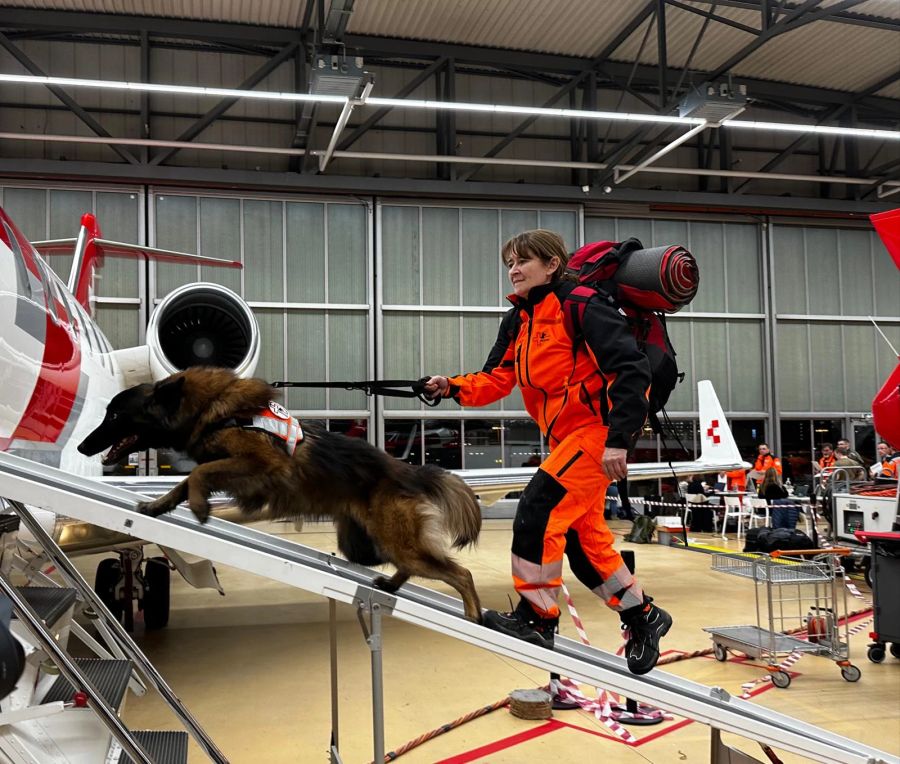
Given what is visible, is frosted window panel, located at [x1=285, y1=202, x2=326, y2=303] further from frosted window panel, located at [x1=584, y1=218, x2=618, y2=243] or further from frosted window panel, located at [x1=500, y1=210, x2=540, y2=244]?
frosted window panel, located at [x1=584, y1=218, x2=618, y2=243]

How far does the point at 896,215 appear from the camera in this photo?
20.0ft

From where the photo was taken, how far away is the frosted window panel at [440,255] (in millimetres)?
21188

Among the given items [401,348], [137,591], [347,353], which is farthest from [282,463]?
[401,348]

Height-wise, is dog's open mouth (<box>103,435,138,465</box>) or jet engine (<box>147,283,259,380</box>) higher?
jet engine (<box>147,283,259,380</box>)

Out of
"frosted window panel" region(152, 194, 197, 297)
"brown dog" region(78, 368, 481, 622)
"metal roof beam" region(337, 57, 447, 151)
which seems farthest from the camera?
"frosted window panel" region(152, 194, 197, 297)

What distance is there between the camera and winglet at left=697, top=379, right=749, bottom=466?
13.4 meters

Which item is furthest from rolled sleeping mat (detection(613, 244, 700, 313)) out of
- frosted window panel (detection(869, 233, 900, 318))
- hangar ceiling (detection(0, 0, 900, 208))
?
frosted window panel (detection(869, 233, 900, 318))

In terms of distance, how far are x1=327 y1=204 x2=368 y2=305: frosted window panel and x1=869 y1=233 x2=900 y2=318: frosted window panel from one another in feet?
51.8

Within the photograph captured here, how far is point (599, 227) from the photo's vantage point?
22.5 m

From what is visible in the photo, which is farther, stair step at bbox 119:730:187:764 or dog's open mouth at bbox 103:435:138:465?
stair step at bbox 119:730:187:764

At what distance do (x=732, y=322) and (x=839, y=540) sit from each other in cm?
1300

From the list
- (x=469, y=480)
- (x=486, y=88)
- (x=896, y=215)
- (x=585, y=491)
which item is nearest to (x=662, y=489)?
(x=486, y=88)

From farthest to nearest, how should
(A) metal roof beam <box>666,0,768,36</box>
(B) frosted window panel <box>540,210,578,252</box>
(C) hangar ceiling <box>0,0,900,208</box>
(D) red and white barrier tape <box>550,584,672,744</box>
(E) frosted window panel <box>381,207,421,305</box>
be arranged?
(B) frosted window panel <box>540,210,578,252</box>
(E) frosted window panel <box>381,207,421,305</box>
(C) hangar ceiling <box>0,0,900,208</box>
(A) metal roof beam <box>666,0,768,36</box>
(D) red and white barrier tape <box>550,584,672,744</box>

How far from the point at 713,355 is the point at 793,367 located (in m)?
2.52
